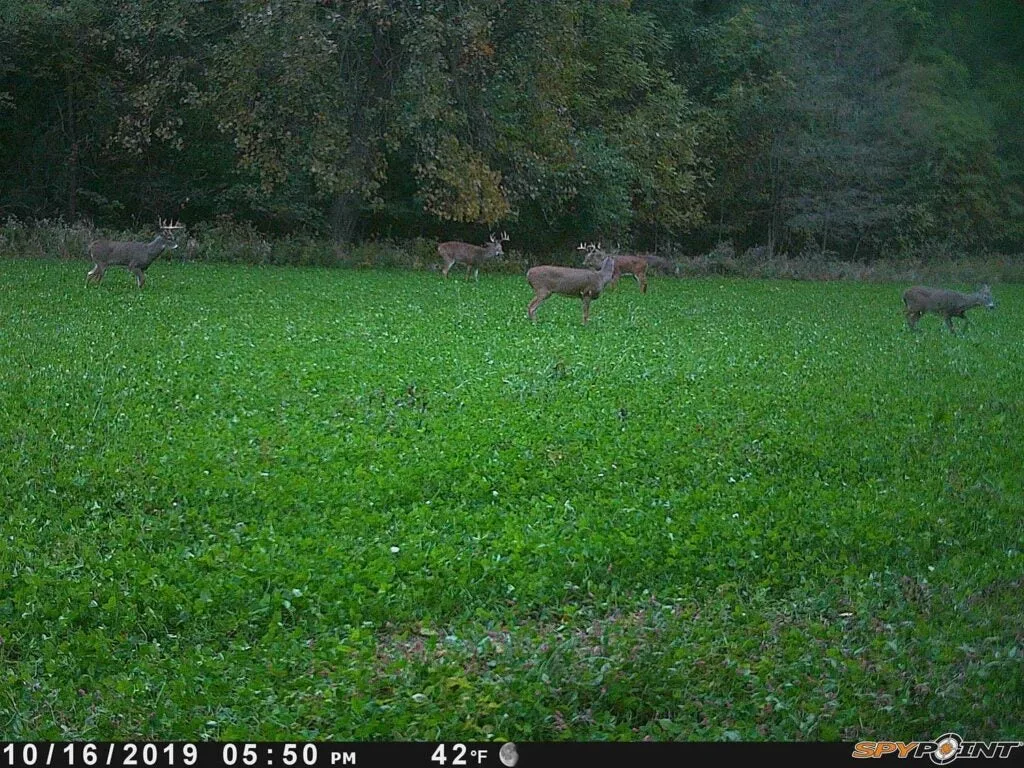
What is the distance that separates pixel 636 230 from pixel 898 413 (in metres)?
→ 27.8

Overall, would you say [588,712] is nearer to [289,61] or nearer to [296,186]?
[289,61]

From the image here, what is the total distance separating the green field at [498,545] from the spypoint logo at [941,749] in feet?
0.76

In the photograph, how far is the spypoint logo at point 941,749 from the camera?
3826mm

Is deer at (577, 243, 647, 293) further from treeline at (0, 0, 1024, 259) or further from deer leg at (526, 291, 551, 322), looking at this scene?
deer leg at (526, 291, 551, 322)

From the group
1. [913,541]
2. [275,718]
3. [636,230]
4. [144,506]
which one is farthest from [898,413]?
[636,230]

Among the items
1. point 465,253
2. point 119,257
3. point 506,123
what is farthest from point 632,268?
point 119,257

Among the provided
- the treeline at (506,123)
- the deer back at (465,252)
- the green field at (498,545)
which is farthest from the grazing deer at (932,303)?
the deer back at (465,252)

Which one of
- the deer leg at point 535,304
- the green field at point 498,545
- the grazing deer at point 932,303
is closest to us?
the green field at point 498,545

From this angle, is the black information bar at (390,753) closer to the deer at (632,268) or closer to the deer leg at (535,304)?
the deer leg at (535,304)

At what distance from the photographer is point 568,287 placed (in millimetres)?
17984

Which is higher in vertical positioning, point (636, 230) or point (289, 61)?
point (289, 61)

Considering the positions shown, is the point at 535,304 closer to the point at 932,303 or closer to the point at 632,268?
the point at 932,303

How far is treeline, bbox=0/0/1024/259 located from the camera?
2541cm

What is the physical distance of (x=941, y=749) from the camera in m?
3.91
